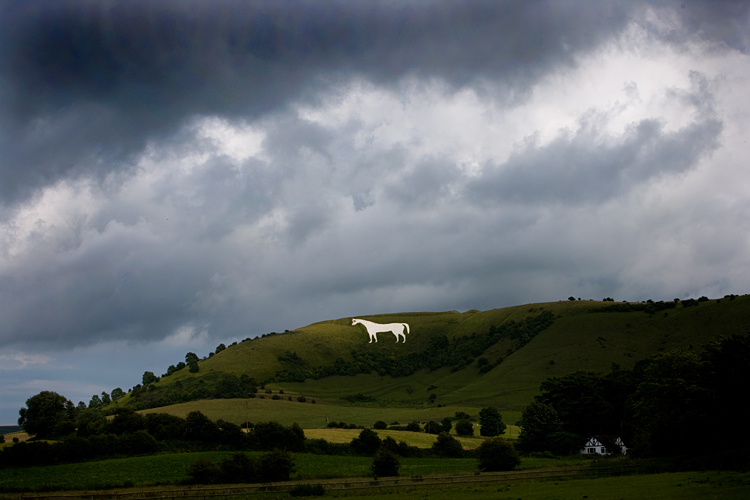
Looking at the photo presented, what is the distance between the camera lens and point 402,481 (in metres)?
55.7

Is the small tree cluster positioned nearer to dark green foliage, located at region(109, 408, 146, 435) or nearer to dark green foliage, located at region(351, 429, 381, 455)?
dark green foliage, located at region(351, 429, 381, 455)

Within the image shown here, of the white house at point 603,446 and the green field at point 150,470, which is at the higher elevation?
the green field at point 150,470

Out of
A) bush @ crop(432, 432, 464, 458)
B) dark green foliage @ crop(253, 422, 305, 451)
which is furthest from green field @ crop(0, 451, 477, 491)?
bush @ crop(432, 432, 464, 458)

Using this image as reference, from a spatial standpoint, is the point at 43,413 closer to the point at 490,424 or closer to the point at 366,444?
the point at 366,444

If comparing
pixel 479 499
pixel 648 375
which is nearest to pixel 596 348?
pixel 648 375

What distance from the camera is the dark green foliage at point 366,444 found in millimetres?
86000

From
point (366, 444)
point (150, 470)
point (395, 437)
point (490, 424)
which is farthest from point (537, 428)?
point (150, 470)

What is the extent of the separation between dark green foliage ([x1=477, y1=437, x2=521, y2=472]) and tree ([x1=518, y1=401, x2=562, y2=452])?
33780 millimetres

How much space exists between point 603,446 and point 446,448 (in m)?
29.5

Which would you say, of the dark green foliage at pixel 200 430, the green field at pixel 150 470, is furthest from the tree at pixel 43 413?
the green field at pixel 150 470

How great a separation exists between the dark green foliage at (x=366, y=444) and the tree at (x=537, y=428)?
3020 centimetres

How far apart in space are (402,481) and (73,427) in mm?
70615

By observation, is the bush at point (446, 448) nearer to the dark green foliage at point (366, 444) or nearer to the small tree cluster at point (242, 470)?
the dark green foliage at point (366, 444)

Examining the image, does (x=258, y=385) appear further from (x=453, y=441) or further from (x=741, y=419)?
(x=741, y=419)
